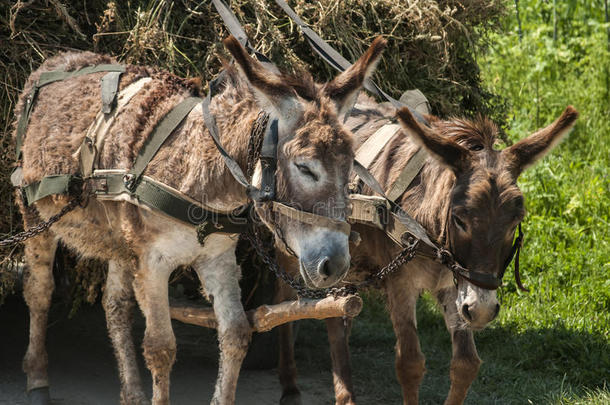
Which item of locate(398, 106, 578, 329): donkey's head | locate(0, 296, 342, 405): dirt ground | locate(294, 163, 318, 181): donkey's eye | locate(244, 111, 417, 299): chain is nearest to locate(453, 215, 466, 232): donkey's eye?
locate(398, 106, 578, 329): donkey's head

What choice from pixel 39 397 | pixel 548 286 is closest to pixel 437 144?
pixel 39 397

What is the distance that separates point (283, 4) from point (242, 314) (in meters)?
1.60

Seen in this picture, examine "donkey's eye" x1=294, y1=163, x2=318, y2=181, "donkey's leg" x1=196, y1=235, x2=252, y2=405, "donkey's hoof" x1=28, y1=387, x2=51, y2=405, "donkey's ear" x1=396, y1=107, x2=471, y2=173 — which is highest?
"donkey's eye" x1=294, y1=163, x2=318, y2=181

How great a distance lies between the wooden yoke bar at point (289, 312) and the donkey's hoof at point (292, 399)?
3.56 ft

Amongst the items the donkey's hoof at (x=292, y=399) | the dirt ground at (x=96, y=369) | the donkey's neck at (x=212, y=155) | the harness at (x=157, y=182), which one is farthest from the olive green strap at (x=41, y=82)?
the donkey's hoof at (x=292, y=399)

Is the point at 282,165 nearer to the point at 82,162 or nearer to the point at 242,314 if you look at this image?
the point at 242,314

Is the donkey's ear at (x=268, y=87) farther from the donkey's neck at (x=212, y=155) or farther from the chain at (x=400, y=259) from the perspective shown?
the chain at (x=400, y=259)

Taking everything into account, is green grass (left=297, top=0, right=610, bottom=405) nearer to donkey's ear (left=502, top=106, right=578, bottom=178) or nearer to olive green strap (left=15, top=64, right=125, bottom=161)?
donkey's ear (left=502, top=106, right=578, bottom=178)

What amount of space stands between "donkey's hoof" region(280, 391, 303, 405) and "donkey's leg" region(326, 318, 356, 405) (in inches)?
15.9

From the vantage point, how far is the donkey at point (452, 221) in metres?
3.22

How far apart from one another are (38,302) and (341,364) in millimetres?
1730

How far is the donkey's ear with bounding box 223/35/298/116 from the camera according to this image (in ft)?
9.43

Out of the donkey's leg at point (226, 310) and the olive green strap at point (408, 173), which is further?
the olive green strap at point (408, 173)

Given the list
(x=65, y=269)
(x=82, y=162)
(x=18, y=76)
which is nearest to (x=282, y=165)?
(x=82, y=162)
